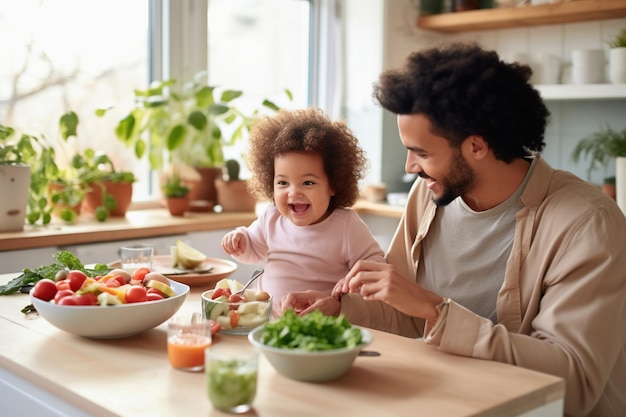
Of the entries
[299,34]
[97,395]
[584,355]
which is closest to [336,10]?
[299,34]

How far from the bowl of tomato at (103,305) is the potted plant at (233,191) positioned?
2031 mm

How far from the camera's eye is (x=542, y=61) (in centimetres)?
384

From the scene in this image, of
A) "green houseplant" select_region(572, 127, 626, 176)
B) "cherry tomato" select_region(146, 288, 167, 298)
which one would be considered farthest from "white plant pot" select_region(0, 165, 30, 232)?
"green houseplant" select_region(572, 127, 626, 176)

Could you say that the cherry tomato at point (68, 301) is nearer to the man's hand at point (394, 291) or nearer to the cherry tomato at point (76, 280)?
the cherry tomato at point (76, 280)

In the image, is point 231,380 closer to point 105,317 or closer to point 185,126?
point 105,317

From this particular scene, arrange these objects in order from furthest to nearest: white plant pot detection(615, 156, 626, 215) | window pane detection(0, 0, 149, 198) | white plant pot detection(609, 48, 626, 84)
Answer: white plant pot detection(609, 48, 626, 84)
window pane detection(0, 0, 149, 198)
white plant pot detection(615, 156, 626, 215)

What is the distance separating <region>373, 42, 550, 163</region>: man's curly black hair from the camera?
1.66m

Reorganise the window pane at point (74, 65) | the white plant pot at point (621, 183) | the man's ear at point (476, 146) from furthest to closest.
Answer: the window pane at point (74, 65) < the white plant pot at point (621, 183) < the man's ear at point (476, 146)

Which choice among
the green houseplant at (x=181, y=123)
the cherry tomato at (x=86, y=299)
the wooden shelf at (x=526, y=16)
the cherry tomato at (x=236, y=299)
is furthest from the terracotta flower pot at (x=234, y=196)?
the cherry tomato at (x=86, y=299)

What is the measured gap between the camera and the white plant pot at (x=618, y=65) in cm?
344

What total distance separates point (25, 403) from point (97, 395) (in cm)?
23

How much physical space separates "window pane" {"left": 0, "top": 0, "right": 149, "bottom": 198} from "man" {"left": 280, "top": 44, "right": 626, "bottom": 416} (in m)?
2.06

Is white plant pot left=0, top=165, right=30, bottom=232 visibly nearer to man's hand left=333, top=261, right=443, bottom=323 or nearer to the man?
the man

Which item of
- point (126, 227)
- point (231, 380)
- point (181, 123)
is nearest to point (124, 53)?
point (181, 123)
